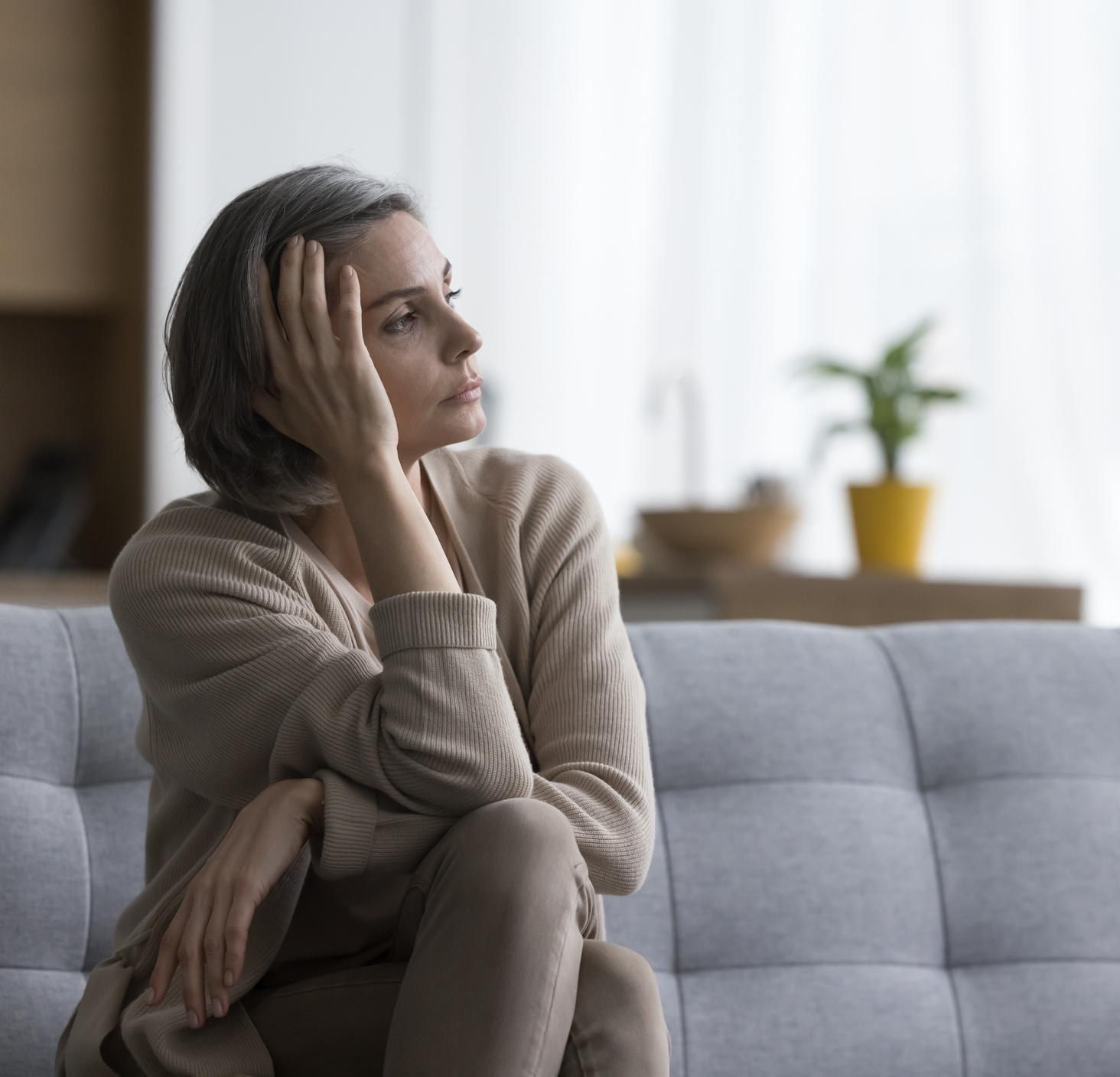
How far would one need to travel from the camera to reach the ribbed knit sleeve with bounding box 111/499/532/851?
1077 mm

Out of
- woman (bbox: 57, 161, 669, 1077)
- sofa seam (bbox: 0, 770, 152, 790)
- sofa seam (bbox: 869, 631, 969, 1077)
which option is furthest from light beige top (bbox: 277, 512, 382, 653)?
sofa seam (bbox: 869, 631, 969, 1077)

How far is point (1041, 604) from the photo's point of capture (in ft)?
8.21

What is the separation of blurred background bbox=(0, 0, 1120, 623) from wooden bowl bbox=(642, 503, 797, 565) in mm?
91

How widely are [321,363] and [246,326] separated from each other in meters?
0.08

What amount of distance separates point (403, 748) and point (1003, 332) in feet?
8.37

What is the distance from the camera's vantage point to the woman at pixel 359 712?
1.01 m

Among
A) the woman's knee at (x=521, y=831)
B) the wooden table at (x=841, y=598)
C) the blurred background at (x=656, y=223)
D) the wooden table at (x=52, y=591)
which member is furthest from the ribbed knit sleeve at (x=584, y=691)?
the wooden table at (x=52, y=591)

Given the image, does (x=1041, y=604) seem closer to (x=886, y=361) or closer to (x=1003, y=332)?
(x=886, y=361)

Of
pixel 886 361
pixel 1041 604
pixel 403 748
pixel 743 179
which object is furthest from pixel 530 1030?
pixel 743 179

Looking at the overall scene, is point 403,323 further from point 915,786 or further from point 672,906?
point 915,786

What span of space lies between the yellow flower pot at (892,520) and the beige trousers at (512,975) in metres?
1.81

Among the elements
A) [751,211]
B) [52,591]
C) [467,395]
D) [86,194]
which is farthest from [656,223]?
[467,395]

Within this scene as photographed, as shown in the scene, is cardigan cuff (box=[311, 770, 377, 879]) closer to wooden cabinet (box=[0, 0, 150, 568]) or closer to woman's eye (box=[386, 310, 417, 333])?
woman's eye (box=[386, 310, 417, 333])

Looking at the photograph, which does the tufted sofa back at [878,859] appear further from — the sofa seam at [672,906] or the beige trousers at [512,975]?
the beige trousers at [512,975]
